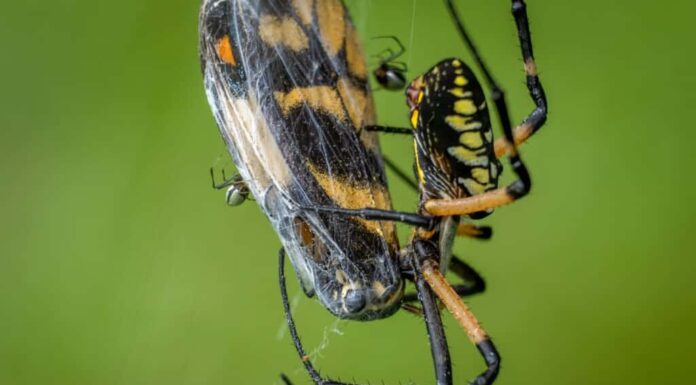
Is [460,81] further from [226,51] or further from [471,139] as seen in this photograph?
[226,51]

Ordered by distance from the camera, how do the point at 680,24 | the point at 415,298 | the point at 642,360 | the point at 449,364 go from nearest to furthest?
the point at 449,364, the point at 415,298, the point at 642,360, the point at 680,24

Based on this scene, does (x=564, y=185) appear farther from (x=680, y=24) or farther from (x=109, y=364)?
(x=109, y=364)

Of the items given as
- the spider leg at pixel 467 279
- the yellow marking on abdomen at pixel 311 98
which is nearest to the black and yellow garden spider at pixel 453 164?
the yellow marking on abdomen at pixel 311 98

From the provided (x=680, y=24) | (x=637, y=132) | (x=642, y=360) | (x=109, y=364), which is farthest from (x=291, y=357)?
(x=680, y=24)

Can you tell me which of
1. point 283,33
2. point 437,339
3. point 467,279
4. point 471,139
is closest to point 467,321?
point 437,339

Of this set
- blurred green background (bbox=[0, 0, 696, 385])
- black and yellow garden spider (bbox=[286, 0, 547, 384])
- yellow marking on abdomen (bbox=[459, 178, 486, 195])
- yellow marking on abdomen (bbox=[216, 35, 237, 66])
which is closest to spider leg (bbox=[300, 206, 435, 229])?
black and yellow garden spider (bbox=[286, 0, 547, 384])

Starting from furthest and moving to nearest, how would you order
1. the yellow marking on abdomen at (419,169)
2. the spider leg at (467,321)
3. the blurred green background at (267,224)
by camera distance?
the blurred green background at (267,224) < the spider leg at (467,321) < the yellow marking on abdomen at (419,169)

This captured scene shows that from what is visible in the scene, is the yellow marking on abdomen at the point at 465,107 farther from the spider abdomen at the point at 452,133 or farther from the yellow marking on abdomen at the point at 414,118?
the yellow marking on abdomen at the point at 414,118

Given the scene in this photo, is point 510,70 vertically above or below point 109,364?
above
